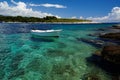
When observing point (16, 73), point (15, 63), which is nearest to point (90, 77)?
point (16, 73)

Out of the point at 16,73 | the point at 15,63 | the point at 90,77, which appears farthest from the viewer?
the point at 15,63

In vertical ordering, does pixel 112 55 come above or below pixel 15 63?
above

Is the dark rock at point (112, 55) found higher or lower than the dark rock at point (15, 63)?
higher

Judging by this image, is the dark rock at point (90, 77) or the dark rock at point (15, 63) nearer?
the dark rock at point (90, 77)

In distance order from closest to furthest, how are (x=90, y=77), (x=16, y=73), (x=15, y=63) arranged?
1. (x=90, y=77)
2. (x=16, y=73)
3. (x=15, y=63)

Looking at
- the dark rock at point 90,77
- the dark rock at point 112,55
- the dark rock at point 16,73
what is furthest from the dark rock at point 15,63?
the dark rock at point 112,55

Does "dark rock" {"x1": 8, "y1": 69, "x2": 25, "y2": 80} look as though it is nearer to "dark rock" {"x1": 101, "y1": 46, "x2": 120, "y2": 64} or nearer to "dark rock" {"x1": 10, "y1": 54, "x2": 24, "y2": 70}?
"dark rock" {"x1": 10, "y1": 54, "x2": 24, "y2": 70}

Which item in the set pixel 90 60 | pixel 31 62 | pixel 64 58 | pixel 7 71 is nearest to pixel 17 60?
pixel 31 62

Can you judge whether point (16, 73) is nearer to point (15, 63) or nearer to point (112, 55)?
point (15, 63)

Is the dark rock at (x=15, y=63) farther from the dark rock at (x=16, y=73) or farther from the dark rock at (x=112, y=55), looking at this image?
the dark rock at (x=112, y=55)

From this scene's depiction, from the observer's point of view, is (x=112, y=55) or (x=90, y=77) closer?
(x=90, y=77)

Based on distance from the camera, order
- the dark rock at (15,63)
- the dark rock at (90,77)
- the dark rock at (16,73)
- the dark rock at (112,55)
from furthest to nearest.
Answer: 1. the dark rock at (112,55)
2. the dark rock at (15,63)
3. the dark rock at (16,73)
4. the dark rock at (90,77)

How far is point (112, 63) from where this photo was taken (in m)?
21.2

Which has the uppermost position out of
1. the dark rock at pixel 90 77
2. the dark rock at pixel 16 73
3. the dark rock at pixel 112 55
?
the dark rock at pixel 112 55
